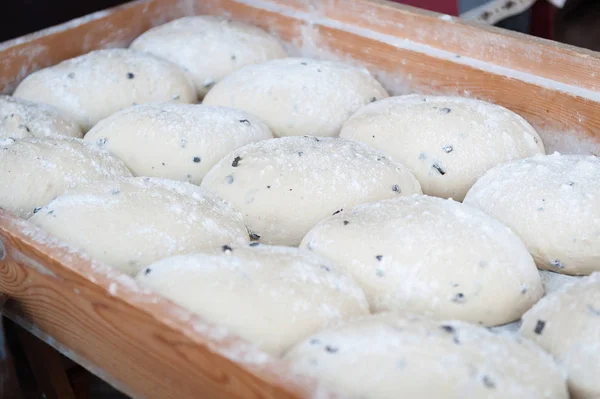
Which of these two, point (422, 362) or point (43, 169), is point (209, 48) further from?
point (422, 362)

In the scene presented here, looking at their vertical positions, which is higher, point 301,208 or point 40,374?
point 301,208

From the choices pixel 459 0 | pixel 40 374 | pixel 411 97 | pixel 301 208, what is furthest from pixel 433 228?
pixel 459 0

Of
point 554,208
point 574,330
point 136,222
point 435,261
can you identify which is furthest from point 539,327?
point 136,222

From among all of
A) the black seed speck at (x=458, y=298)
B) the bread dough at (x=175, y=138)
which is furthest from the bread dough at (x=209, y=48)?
the black seed speck at (x=458, y=298)

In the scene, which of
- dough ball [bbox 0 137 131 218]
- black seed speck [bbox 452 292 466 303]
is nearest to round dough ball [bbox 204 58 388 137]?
dough ball [bbox 0 137 131 218]

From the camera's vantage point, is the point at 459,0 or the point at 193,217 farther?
the point at 459,0

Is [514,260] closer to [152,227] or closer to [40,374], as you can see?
[152,227]

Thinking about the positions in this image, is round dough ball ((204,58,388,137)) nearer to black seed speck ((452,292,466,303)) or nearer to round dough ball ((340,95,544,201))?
round dough ball ((340,95,544,201))
